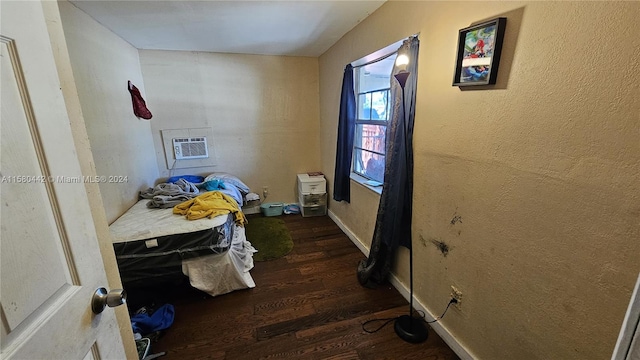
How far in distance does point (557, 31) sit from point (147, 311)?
2.74 metres

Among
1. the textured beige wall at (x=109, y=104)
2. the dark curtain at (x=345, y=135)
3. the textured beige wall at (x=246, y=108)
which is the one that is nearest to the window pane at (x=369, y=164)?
the dark curtain at (x=345, y=135)

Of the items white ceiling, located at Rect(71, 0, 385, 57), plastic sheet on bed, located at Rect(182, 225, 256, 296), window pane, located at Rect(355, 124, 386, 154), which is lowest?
plastic sheet on bed, located at Rect(182, 225, 256, 296)

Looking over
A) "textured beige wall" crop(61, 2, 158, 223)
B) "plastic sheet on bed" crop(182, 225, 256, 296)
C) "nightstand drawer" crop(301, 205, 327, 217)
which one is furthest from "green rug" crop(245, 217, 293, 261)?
"textured beige wall" crop(61, 2, 158, 223)

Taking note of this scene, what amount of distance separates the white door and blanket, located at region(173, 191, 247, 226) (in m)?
1.46

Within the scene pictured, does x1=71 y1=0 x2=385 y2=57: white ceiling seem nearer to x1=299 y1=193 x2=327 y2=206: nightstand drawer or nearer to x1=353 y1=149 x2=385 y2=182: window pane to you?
x1=353 y1=149 x2=385 y2=182: window pane

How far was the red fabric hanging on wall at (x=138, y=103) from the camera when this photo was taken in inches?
107

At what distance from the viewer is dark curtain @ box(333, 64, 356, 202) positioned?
8.64 ft

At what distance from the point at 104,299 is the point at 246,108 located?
312 centimetres

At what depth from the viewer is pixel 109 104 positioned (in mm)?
2244

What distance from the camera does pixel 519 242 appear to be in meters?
1.13

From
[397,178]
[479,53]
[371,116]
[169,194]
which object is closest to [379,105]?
[371,116]

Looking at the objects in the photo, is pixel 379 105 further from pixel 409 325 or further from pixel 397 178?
pixel 409 325

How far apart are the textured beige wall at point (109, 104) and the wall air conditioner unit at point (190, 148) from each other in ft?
1.29

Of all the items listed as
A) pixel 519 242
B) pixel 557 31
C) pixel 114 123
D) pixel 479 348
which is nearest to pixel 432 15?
pixel 557 31
